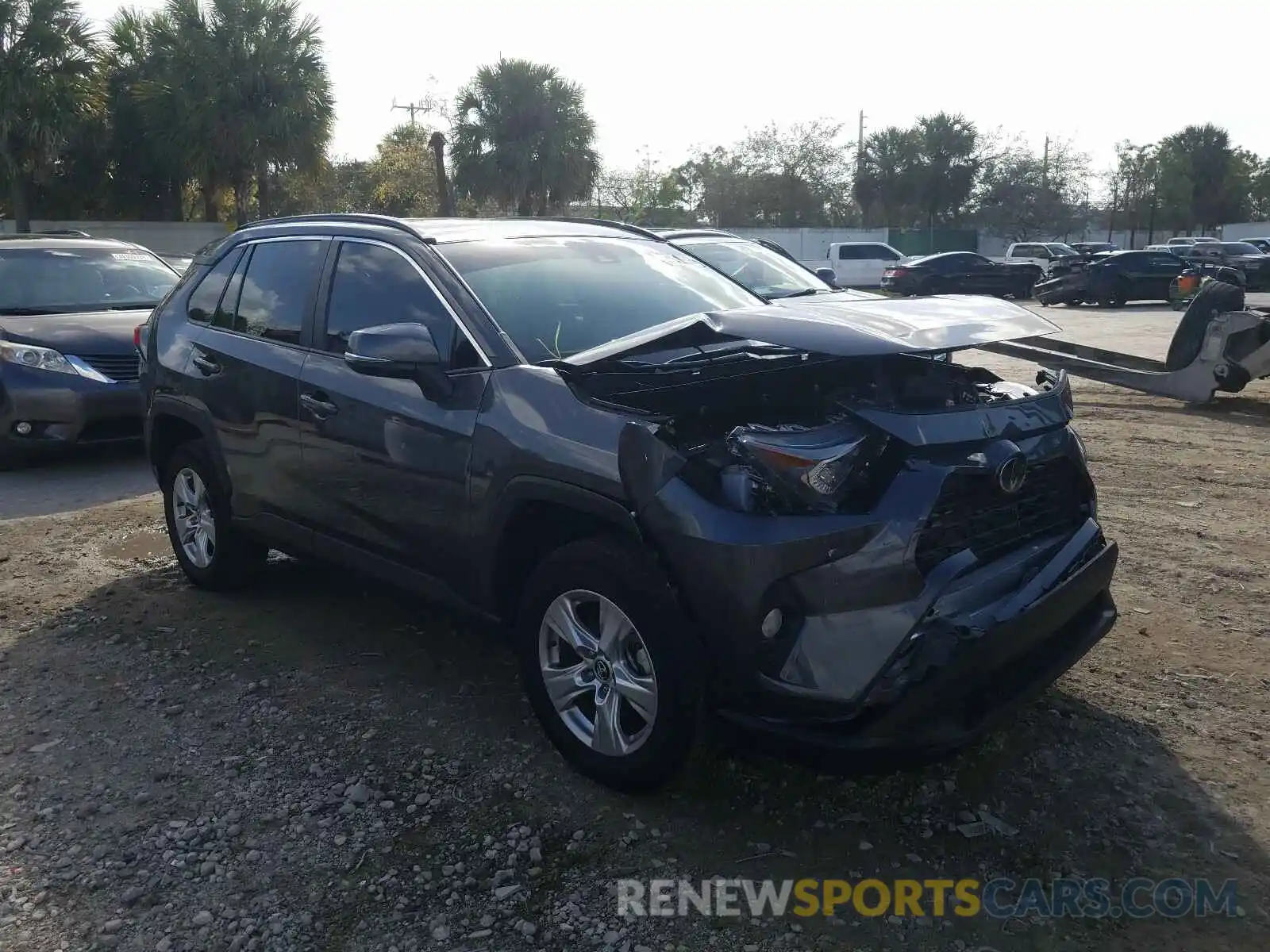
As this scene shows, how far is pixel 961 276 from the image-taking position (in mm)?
31016

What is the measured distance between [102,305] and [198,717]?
6.37m

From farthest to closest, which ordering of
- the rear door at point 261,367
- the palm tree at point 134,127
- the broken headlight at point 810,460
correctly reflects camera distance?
the palm tree at point 134,127 < the rear door at point 261,367 < the broken headlight at point 810,460

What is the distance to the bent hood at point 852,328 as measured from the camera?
10.4 ft

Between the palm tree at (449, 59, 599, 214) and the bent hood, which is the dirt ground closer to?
the bent hood

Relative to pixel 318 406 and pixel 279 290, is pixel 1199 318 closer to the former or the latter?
pixel 279 290

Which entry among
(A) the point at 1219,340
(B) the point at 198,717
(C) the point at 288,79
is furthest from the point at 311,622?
(C) the point at 288,79

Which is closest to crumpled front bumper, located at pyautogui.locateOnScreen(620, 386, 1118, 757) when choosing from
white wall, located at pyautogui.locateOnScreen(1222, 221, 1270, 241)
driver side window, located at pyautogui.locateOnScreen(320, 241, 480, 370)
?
driver side window, located at pyautogui.locateOnScreen(320, 241, 480, 370)


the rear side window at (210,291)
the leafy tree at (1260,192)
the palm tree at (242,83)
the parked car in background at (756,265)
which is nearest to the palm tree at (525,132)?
the palm tree at (242,83)

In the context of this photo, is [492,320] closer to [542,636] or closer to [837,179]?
[542,636]

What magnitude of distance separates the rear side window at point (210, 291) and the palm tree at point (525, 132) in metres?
27.8

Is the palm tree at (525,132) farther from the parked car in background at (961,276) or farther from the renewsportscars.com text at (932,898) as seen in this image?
the renewsportscars.com text at (932,898)

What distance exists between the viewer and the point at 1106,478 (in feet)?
A: 24.4

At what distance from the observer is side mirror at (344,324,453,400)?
3.75m

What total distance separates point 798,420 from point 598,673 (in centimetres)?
100
